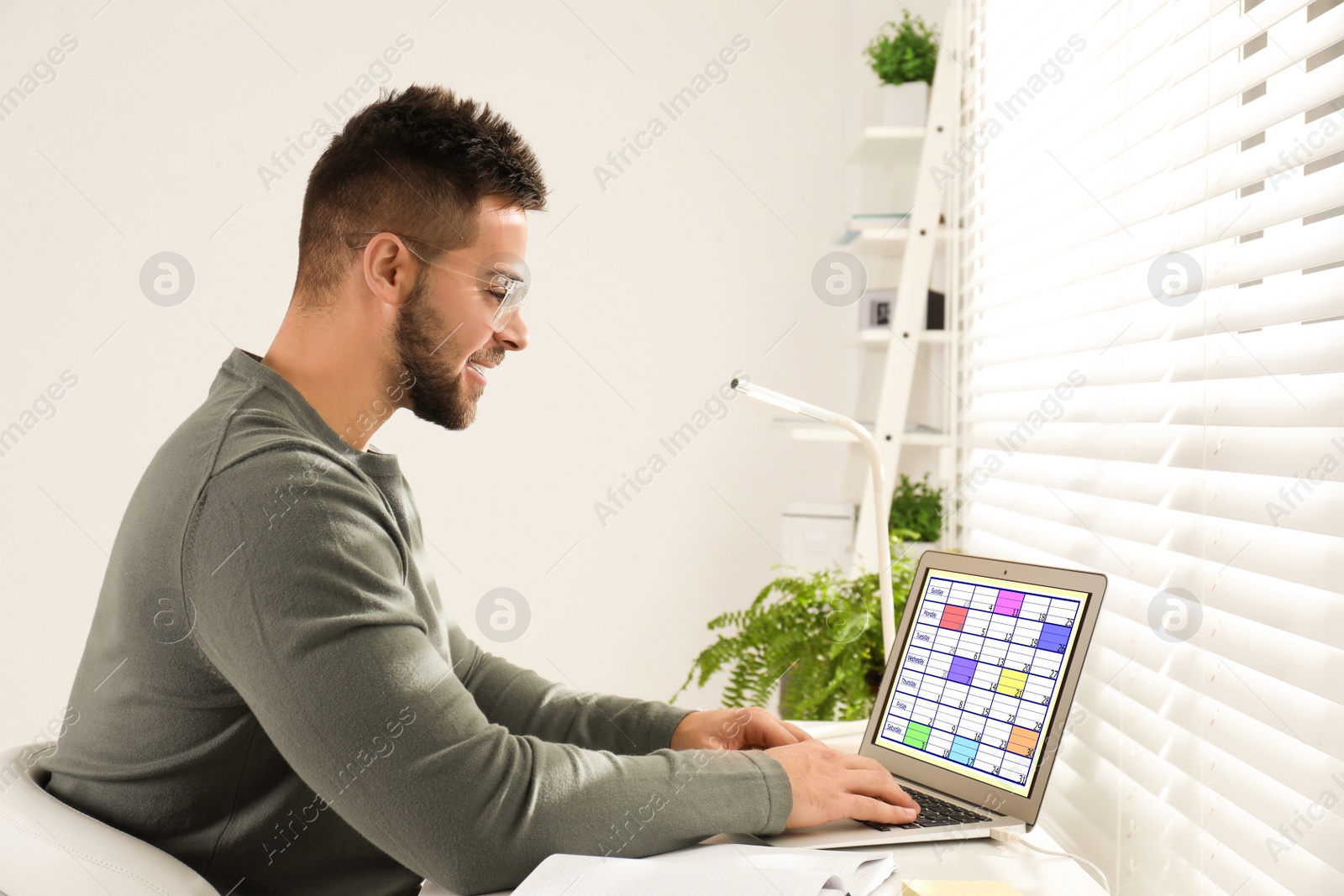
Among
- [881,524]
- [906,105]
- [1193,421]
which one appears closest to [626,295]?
[906,105]

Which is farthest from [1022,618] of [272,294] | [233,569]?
[272,294]

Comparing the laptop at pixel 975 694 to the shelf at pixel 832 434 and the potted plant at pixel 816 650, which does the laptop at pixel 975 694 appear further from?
the shelf at pixel 832 434

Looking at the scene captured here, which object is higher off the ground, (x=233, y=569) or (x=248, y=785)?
(x=233, y=569)

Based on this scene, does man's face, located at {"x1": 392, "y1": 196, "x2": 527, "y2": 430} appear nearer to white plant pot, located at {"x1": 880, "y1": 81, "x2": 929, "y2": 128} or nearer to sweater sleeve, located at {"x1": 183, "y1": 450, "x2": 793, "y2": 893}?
sweater sleeve, located at {"x1": 183, "y1": 450, "x2": 793, "y2": 893}

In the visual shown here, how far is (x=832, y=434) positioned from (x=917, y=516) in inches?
10.1

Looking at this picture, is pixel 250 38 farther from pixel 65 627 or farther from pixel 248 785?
pixel 248 785

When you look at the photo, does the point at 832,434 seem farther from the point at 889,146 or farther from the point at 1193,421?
the point at 1193,421

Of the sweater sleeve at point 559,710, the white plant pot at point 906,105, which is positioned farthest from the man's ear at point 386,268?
the white plant pot at point 906,105

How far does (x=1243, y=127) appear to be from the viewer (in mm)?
896

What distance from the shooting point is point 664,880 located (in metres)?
0.74

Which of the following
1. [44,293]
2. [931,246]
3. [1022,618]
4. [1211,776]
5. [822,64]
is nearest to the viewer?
[1211,776]

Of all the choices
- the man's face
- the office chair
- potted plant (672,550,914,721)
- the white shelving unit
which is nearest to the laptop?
potted plant (672,550,914,721)

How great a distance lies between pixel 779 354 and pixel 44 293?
1.89 metres

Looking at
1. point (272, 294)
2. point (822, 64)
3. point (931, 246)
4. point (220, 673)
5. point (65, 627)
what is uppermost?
point (822, 64)
